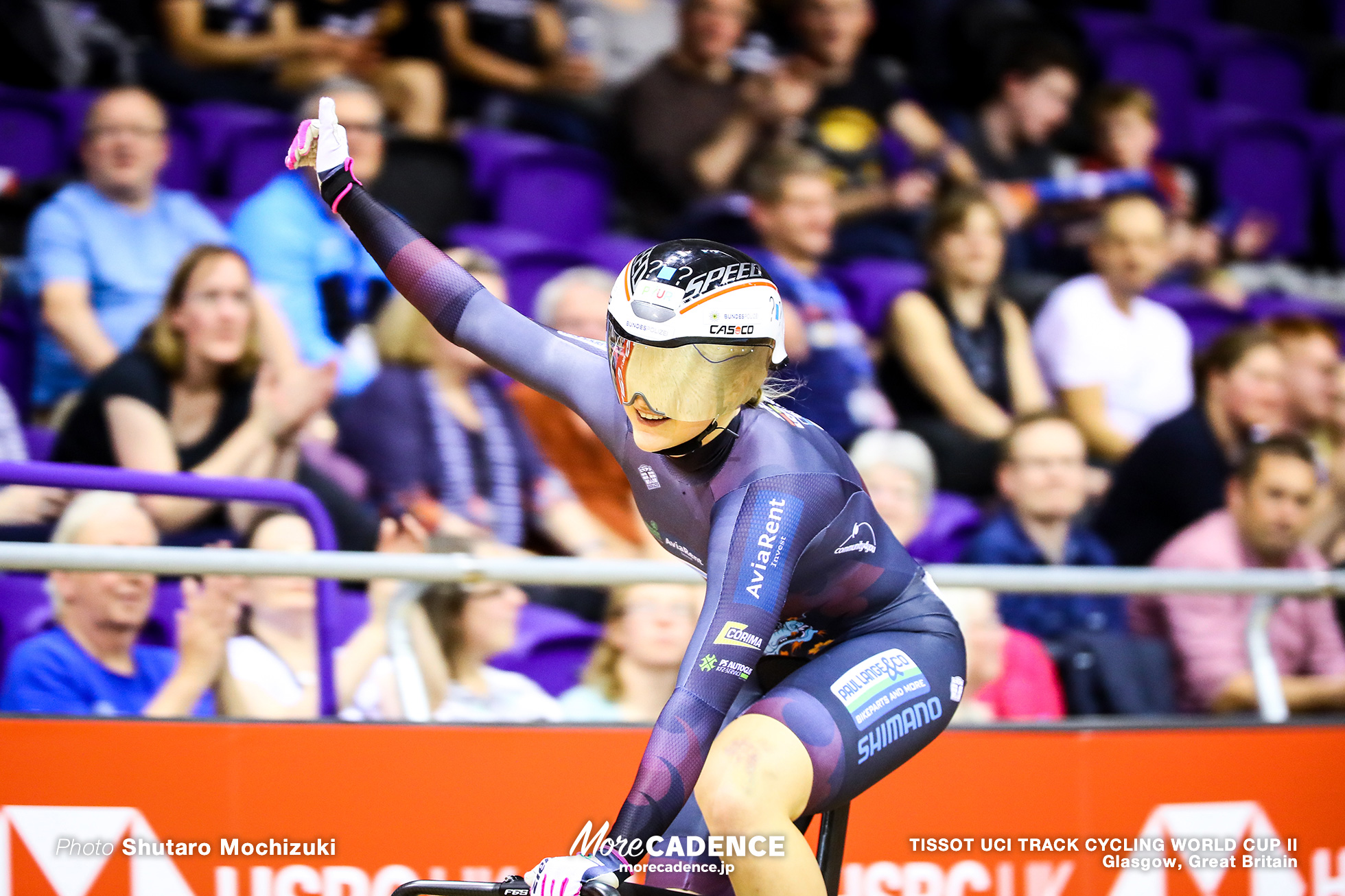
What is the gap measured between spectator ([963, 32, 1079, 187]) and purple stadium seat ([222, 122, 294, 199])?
3.43m

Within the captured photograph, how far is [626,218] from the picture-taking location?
7.13 m

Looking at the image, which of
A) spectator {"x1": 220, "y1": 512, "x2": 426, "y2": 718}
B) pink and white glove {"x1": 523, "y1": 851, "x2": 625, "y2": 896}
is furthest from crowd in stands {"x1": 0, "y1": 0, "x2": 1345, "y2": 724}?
pink and white glove {"x1": 523, "y1": 851, "x2": 625, "y2": 896}

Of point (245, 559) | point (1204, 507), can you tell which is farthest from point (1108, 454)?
point (245, 559)

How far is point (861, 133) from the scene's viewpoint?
7496mm

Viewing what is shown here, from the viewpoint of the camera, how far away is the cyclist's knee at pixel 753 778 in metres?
2.80

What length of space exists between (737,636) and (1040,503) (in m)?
2.63

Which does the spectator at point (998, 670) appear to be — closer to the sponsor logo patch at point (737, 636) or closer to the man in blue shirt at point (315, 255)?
the sponsor logo patch at point (737, 636)

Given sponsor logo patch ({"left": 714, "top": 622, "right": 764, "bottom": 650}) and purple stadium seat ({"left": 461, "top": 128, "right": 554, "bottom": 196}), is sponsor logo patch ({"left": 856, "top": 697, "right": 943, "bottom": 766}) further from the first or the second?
purple stadium seat ({"left": 461, "top": 128, "right": 554, "bottom": 196})

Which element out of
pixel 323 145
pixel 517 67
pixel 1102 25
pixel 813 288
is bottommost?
pixel 323 145

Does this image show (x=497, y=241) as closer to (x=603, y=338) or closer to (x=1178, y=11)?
(x=603, y=338)

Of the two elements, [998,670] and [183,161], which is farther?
[183,161]

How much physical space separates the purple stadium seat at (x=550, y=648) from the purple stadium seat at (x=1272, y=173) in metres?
6.01

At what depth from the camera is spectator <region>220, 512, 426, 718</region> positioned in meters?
3.82

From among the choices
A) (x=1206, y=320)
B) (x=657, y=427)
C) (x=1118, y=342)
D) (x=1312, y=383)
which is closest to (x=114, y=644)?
(x=657, y=427)
